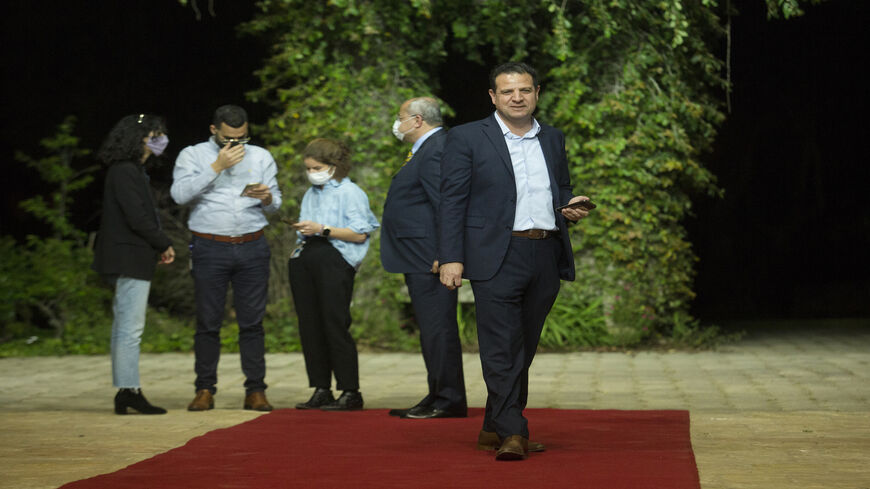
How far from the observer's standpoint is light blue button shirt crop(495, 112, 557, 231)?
5.32 metres

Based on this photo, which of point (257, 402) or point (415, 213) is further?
point (257, 402)

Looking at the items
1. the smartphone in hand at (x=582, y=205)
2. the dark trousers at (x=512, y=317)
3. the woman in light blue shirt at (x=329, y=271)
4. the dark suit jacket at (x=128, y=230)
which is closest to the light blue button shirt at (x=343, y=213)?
the woman in light blue shirt at (x=329, y=271)

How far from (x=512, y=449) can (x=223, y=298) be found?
287 cm

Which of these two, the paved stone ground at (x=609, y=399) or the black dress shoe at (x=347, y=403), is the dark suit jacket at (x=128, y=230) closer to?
the paved stone ground at (x=609, y=399)

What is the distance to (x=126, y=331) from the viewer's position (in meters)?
6.99

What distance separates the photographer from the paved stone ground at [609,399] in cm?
517

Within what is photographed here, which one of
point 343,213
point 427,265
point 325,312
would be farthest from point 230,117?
point 427,265

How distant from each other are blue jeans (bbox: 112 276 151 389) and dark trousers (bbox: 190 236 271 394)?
14.9 inches

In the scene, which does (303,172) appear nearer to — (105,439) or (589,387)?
(589,387)

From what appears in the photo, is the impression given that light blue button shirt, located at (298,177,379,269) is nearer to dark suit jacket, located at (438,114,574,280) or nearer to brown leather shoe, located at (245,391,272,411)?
brown leather shoe, located at (245,391,272,411)

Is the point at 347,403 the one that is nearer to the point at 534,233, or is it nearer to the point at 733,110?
the point at 534,233

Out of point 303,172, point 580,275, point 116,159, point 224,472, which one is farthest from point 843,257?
point 224,472

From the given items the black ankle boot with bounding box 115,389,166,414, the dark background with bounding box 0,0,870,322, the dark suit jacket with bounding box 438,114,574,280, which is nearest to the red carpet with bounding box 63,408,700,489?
the black ankle boot with bounding box 115,389,166,414

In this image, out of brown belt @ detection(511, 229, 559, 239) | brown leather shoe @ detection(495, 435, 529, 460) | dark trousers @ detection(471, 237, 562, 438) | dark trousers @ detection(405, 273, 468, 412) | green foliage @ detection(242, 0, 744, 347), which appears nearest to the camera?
brown leather shoe @ detection(495, 435, 529, 460)
